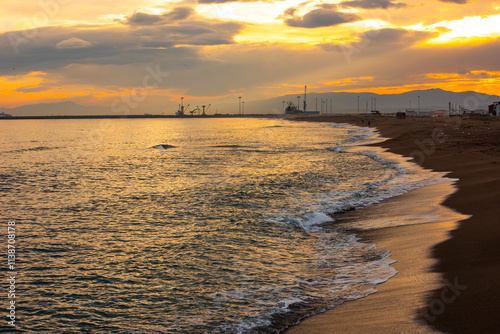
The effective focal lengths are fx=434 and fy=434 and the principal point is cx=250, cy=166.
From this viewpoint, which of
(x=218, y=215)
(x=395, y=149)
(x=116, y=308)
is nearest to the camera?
(x=116, y=308)

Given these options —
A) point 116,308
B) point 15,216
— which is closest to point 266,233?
point 116,308

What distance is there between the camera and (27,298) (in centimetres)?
1170

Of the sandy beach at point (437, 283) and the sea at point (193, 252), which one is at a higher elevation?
the sandy beach at point (437, 283)

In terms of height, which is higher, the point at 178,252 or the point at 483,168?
the point at 483,168

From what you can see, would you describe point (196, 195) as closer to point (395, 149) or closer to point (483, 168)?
point (483, 168)

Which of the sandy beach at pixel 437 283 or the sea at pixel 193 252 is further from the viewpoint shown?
the sea at pixel 193 252

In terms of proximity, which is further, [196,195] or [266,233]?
[196,195]

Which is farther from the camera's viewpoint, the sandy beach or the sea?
the sea

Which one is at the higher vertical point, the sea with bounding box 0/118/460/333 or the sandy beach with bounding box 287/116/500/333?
the sandy beach with bounding box 287/116/500/333

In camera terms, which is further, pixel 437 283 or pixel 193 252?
pixel 193 252

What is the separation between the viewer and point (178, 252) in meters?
15.5

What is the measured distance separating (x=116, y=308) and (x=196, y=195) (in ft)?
55.8

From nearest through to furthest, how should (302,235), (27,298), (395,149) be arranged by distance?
(27,298) < (302,235) < (395,149)

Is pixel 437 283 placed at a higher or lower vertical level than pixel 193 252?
higher
